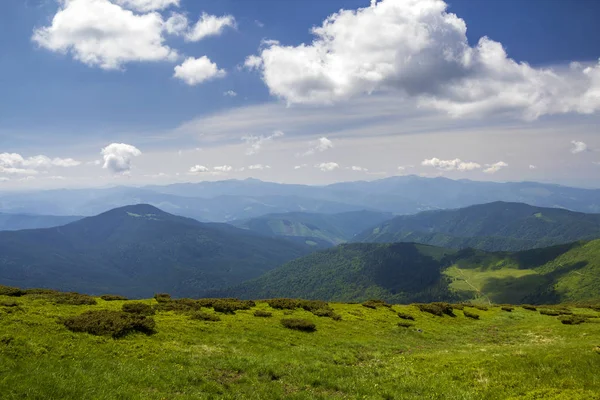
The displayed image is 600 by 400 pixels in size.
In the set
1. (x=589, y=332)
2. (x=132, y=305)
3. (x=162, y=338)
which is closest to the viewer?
(x=162, y=338)

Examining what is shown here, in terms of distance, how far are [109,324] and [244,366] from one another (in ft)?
32.8

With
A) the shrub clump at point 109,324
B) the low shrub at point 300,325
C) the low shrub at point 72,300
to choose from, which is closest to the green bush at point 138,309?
the low shrub at point 72,300

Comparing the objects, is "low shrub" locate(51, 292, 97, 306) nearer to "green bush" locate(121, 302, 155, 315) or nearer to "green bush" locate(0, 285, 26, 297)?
"green bush" locate(0, 285, 26, 297)

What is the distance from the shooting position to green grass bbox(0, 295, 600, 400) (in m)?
15.0

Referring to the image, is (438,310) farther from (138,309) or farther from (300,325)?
(138,309)

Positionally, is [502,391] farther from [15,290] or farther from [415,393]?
[15,290]

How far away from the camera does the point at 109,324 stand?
21750mm

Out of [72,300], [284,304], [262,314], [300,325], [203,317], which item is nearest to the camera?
[72,300]

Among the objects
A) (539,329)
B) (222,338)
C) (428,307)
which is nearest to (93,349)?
(222,338)

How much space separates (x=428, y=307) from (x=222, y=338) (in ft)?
114

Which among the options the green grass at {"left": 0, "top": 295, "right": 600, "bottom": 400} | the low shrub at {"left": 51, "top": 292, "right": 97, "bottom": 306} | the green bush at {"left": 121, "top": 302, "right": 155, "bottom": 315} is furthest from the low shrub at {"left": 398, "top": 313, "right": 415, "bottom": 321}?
the low shrub at {"left": 51, "top": 292, "right": 97, "bottom": 306}

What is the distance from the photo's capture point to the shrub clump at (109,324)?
2084 centimetres

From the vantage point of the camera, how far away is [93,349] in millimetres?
18312

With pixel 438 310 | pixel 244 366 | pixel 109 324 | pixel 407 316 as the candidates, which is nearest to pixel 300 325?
pixel 244 366
